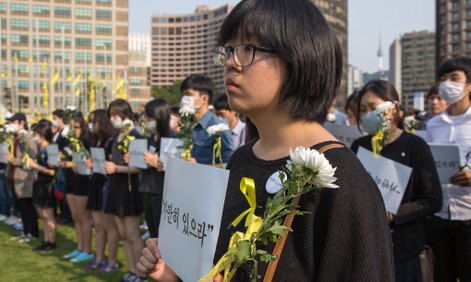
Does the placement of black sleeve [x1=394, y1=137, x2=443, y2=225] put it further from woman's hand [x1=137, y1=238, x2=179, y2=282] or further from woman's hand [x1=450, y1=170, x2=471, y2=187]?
woman's hand [x1=137, y1=238, x2=179, y2=282]

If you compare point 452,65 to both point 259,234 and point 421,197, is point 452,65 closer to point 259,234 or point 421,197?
point 421,197

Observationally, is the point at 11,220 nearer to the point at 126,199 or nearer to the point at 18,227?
the point at 18,227

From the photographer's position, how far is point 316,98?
1614mm

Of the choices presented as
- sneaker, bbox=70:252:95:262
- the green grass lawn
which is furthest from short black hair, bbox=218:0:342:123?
sneaker, bbox=70:252:95:262

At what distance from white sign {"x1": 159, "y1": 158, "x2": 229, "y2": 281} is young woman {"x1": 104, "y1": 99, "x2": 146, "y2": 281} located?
159 inches

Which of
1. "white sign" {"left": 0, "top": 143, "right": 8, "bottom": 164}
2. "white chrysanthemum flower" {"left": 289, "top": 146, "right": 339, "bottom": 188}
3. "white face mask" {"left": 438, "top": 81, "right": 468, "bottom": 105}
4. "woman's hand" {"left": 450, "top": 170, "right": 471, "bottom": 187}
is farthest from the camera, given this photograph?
"white sign" {"left": 0, "top": 143, "right": 8, "bottom": 164}

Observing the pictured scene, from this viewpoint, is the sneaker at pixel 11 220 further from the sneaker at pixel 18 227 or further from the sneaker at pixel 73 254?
the sneaker at pixel 73 254

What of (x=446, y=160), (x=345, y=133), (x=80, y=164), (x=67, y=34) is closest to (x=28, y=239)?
(x=80, y=164)

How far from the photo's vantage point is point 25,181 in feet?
29.0

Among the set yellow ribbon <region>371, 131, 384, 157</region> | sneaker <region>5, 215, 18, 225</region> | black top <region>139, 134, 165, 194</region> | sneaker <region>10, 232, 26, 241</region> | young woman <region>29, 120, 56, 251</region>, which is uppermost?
yellow ribbon <region>371, 131, 384, 157</region>

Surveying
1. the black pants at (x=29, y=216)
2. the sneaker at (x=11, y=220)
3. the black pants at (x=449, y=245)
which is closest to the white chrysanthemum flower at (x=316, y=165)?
the black pants at (x=449, y=245)

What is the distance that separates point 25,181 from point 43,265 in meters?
2.34

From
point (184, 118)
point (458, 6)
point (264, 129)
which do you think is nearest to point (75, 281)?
point (184, 118)

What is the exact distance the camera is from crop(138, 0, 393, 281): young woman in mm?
1335
